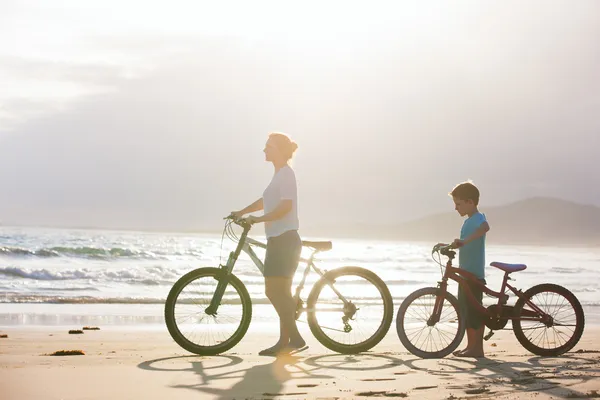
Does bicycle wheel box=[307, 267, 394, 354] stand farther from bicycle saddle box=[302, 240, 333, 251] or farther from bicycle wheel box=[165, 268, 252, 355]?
bicycle wheel box=[165, 268, 252, 355]

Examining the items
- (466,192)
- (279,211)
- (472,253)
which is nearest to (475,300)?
(472,253)

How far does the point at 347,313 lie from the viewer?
745 cm

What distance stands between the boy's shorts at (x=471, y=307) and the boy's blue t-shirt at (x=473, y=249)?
13 centimetres

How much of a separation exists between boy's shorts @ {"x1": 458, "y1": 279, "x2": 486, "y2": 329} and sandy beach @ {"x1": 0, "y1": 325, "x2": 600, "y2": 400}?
0.35 metres

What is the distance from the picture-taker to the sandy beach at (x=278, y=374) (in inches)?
202

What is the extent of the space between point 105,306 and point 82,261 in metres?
15.5

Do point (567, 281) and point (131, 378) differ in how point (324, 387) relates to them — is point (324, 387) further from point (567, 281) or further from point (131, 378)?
point (567, 281)

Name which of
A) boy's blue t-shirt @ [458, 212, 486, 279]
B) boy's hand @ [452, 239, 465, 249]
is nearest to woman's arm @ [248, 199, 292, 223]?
boy's hand @ [452, 239, 465, 249]

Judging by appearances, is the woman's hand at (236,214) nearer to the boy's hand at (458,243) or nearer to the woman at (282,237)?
the woman at (282,237)

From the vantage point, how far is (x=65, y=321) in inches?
448

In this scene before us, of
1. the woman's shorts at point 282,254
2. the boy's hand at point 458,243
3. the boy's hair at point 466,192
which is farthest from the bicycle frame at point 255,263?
the boy's hair at point 466,192

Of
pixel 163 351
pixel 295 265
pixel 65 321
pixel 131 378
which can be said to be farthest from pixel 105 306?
pixel 131 378

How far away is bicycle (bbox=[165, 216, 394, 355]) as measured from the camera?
7.28 metres

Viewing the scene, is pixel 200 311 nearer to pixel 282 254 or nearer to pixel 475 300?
pixel 282 254
